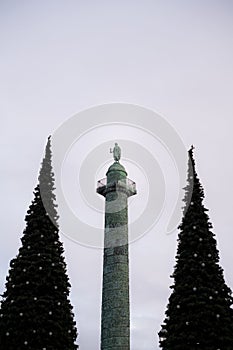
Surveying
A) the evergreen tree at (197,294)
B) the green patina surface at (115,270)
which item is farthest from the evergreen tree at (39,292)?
the green patina surface at (115,270)

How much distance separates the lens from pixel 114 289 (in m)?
36.2

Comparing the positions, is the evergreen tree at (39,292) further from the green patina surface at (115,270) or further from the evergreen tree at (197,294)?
the green patina surface at (115,270)

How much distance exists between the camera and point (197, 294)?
939 inches

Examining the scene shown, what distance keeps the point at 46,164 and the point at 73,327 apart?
9.73 m

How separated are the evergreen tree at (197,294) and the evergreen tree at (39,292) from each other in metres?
5.37

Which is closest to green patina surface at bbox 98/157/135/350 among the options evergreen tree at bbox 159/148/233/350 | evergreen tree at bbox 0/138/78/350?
evergreen tree at bbox 0/138/78/350

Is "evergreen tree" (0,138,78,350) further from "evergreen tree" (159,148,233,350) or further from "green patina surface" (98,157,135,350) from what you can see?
"green patina surface" (98,157,135,350)

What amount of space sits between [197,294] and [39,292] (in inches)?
325

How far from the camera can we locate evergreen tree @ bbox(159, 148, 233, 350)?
22.9 metres

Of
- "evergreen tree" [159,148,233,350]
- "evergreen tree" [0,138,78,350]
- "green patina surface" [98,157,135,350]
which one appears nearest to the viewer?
"evergreen tree" [159,148,233,350]

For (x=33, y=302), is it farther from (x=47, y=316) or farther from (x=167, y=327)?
(x=167, y=327)

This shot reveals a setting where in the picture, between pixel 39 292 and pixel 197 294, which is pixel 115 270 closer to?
pixel 39 292

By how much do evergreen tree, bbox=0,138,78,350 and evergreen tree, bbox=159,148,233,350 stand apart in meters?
5.37

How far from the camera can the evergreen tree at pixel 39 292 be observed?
2434 centimetres
